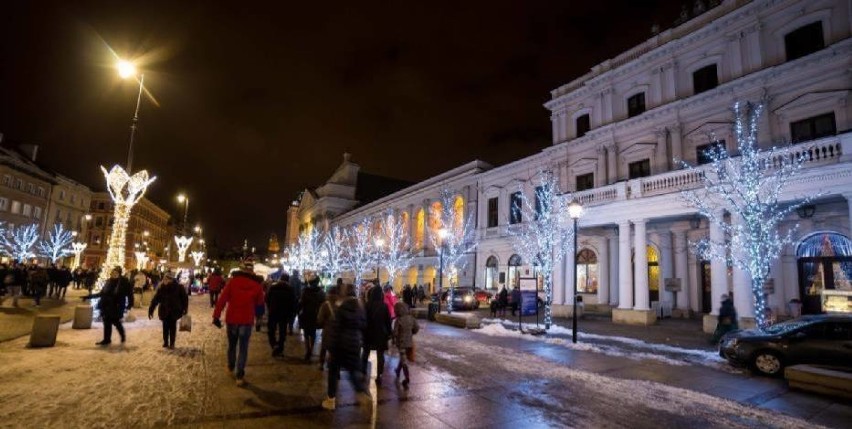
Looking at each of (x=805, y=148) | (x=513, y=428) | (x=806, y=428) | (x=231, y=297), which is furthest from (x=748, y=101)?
(x=231, y=297)

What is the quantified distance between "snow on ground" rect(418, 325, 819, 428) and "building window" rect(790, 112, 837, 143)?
48.6 ft

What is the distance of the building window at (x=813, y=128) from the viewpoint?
1689 centimetres

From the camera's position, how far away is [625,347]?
44.3ft

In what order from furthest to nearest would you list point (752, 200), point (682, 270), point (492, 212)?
point (492, 212) < point (682, 270) < point (752, 200)

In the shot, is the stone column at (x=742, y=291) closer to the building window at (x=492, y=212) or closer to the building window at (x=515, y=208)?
the building window at (x=515, y=208)

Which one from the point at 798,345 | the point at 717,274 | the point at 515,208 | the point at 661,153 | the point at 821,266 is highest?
the point at 661,153

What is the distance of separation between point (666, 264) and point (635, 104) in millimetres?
9042

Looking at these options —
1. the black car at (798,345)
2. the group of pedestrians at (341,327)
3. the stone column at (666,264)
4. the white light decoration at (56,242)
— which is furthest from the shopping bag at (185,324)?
the white light decoration at (56,242)

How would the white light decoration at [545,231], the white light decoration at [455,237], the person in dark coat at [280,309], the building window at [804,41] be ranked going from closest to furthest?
the person in dark coat at [280,309] < the building window at [804,41] < the white light decoration at [545,231] < the white light decoration at [455,237]

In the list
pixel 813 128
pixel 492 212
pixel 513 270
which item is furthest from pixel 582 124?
pixel 813 128

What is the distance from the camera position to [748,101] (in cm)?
1917

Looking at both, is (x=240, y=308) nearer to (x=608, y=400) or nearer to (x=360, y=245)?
(x=608, y=400)

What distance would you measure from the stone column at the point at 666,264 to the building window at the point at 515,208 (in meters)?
9.97

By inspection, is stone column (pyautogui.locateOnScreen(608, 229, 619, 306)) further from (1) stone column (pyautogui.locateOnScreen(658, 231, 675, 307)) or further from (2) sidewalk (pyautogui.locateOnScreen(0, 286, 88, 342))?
(2) sidewalk (pyautogui.locateOnScreen(0, 286, 88, 342))
